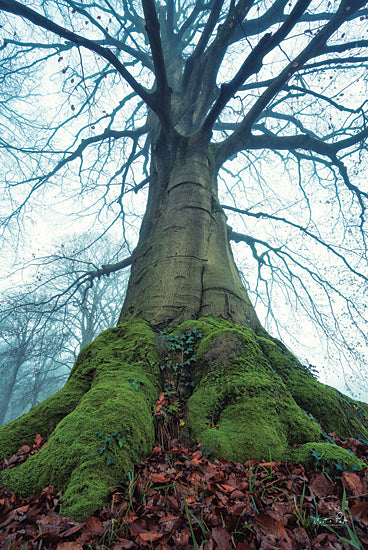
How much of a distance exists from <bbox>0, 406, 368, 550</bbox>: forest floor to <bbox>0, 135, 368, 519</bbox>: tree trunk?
8 cm

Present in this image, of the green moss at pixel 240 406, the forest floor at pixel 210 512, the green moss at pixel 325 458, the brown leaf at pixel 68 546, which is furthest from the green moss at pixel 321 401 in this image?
the brown leaf at pixel 68 546

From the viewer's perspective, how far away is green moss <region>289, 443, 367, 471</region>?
4.83ft

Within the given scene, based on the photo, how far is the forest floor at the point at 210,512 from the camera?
3.35 ft

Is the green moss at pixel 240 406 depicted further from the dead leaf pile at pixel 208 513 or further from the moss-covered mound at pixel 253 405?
the dead leaf pile at pixel 208 513

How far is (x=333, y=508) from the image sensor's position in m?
1.17

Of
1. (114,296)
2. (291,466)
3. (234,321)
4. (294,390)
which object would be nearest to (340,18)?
(234,321)

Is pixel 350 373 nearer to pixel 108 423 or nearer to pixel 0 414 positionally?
pixel 108 423

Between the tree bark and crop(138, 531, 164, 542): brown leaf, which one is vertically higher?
the tree bark

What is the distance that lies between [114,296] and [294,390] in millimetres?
15525

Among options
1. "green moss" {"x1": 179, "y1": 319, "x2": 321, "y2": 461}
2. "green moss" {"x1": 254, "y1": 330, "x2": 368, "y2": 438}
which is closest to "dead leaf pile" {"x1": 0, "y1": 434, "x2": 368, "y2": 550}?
"green moss" {"x1": 179, "y1": 319, "x2": 321, "y2": 461}

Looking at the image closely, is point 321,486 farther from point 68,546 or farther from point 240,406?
point 68,546

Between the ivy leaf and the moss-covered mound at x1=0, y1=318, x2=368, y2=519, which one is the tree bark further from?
the ivy leaf

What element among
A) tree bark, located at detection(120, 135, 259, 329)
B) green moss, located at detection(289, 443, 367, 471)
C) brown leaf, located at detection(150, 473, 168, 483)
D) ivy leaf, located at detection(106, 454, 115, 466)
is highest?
tree bark, located at detection(120, 135, 259, 329)

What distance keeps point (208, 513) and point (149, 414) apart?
790mm
